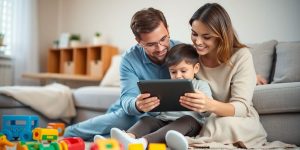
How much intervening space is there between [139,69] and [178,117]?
21 cm

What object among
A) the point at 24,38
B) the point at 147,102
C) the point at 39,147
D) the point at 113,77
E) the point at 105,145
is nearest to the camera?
the point at 105,145

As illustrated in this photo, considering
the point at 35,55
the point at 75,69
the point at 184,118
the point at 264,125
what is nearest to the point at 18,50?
the point at 35,55

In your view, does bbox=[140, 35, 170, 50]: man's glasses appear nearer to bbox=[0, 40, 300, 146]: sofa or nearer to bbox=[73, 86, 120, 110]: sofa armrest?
bbox=[0, 40, 300, 146]: sofa

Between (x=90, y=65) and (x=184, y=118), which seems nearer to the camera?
(x=184, y=118)

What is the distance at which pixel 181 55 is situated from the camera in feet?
3.35

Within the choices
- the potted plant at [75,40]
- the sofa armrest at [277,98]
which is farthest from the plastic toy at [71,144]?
the potted plant at [75,40]

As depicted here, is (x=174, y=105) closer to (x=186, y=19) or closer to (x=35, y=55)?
(x=186, y=19)

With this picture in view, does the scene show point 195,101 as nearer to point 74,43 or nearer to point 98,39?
point 98,39

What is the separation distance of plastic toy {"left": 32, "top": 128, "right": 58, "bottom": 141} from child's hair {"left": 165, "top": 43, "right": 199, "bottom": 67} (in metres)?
0.49

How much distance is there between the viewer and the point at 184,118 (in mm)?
1028

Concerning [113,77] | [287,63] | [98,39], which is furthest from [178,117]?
[98,39]

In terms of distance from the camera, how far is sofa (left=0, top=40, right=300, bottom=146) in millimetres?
1089

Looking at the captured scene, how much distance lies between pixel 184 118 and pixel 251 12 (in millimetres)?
456

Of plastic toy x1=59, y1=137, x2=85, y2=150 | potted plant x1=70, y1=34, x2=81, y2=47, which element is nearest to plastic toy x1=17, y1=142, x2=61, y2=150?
plastic toy x1=59, y1=137, x2=85, y2=150
